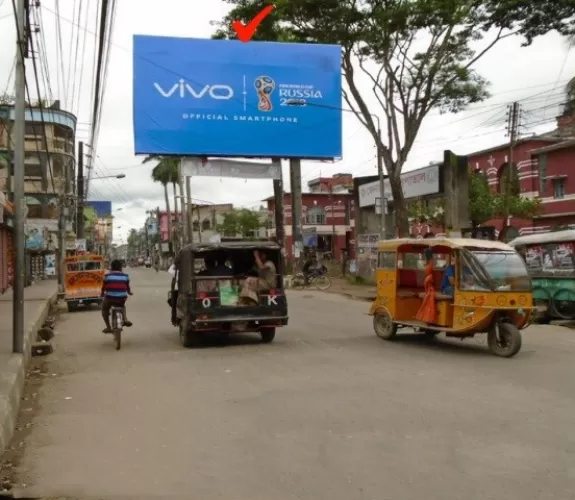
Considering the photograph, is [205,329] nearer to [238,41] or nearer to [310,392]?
[310,392]

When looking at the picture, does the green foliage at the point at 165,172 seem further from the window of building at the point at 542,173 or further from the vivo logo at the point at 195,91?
the vivo logo at the point at 195,91

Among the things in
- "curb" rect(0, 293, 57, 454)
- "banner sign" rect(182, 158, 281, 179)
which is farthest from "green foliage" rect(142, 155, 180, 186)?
"curb" rect(0, 293, 57, 454)

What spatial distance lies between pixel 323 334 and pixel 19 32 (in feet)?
Answer: 25.9

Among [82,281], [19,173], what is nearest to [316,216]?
[82,281]

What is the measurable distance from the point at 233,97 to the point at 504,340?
743 inches

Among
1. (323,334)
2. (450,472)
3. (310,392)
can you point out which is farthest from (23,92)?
(450,472)

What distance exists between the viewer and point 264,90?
27672 millimetres

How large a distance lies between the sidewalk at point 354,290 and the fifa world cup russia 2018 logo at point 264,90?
818 centimetres

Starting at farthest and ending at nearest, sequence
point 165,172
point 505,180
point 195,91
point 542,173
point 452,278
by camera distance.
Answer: point 165,172 → point 505,180 → point 542,173 → point 195,91 → point 452,278

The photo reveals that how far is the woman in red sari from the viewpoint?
1180 centimetres

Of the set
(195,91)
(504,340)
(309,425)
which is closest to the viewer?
(309,425)

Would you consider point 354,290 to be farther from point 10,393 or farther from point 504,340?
point 10,393

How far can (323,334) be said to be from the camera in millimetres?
14203

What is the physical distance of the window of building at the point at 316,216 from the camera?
66.9 metres
